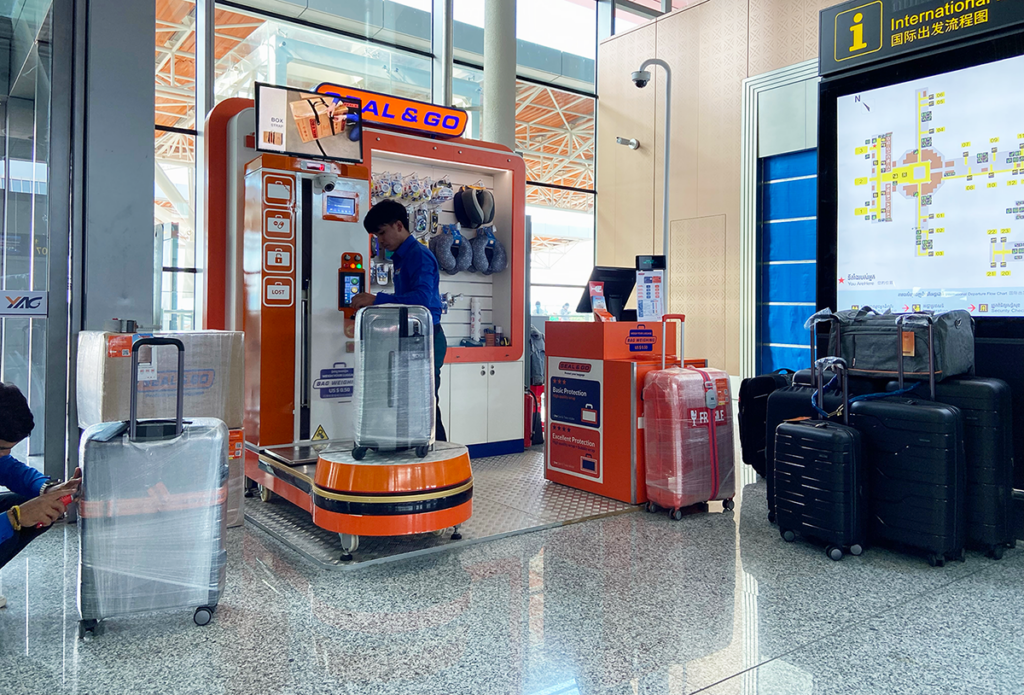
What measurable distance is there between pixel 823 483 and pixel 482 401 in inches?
120

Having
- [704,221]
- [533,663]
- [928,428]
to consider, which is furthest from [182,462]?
[704,221]

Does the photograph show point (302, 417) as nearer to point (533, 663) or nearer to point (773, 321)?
point (533, 663)

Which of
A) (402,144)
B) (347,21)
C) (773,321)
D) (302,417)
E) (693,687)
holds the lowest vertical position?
(693,687)

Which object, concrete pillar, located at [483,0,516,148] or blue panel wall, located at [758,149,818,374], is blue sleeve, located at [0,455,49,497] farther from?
blue panel wall, located at [758,149,818,374]

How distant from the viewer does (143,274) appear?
3.98 meters

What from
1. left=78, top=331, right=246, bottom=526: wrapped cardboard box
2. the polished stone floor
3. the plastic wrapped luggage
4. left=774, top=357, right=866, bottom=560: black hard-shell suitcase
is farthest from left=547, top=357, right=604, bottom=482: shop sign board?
the plastic wrapped luggage

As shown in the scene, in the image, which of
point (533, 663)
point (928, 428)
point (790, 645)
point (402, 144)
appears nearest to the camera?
point (533, 663)

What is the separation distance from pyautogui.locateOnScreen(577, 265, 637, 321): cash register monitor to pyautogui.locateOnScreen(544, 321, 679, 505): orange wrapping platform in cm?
25

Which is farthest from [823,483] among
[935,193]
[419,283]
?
[419,283]

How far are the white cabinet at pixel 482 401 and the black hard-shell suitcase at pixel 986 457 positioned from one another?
3.33 meters

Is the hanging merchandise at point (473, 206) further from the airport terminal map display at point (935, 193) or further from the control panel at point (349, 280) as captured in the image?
the airport terminal map display at point (935, 193)

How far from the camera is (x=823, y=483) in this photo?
11.3 feet

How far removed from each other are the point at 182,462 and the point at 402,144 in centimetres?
359

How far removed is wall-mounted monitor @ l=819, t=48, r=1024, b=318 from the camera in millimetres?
3850
